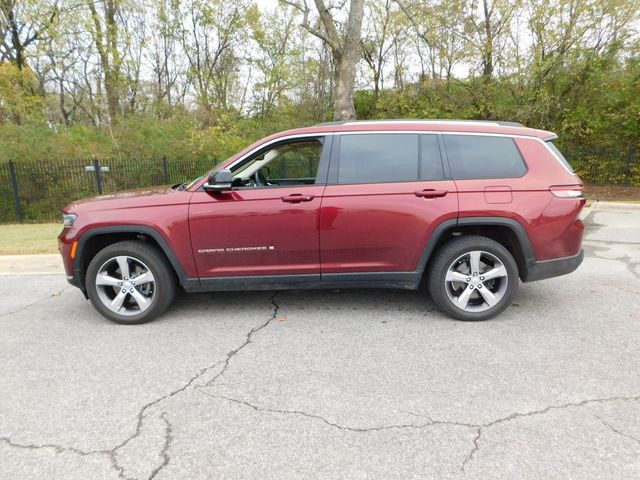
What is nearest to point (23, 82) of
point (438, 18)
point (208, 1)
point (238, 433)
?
point (208, 1)

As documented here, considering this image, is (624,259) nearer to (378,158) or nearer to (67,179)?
(378,158)

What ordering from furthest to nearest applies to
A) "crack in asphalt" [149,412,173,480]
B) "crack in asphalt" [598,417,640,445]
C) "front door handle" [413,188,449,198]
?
1. "front door handle" [413,188,449,198]
2. "crack in asphalt" [598,417,640,445]
3. "crack in asphalt" [149,412,173,480]

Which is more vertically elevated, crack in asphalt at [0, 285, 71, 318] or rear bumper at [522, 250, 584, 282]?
rear bumper at [522, 250, 584, 282]

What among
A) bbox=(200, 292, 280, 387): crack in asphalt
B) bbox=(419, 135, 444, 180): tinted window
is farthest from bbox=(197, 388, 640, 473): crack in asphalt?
bbox=(419, 135, 444, 180): tinted window

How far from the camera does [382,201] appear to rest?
145 inches

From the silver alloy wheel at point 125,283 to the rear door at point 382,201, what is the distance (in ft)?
5.66

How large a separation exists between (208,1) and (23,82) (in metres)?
9.39

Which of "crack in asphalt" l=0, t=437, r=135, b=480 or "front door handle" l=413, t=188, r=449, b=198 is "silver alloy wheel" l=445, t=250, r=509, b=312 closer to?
"front door handle" l=413, t=188, r=449, b=198

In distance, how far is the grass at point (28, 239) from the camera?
693 centimetres

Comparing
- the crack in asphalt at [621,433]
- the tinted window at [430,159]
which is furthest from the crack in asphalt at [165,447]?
the tinted window at [430,159]

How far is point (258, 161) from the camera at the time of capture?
4.13 m

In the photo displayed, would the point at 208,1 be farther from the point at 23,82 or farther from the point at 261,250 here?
the point at 261,250

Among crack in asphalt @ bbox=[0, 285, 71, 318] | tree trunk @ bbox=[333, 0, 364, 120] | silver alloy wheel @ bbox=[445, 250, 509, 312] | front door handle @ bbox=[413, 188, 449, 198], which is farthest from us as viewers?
tree trunk @ bbox=[333, 0, 364, 120]

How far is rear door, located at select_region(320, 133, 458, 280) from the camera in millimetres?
3693
